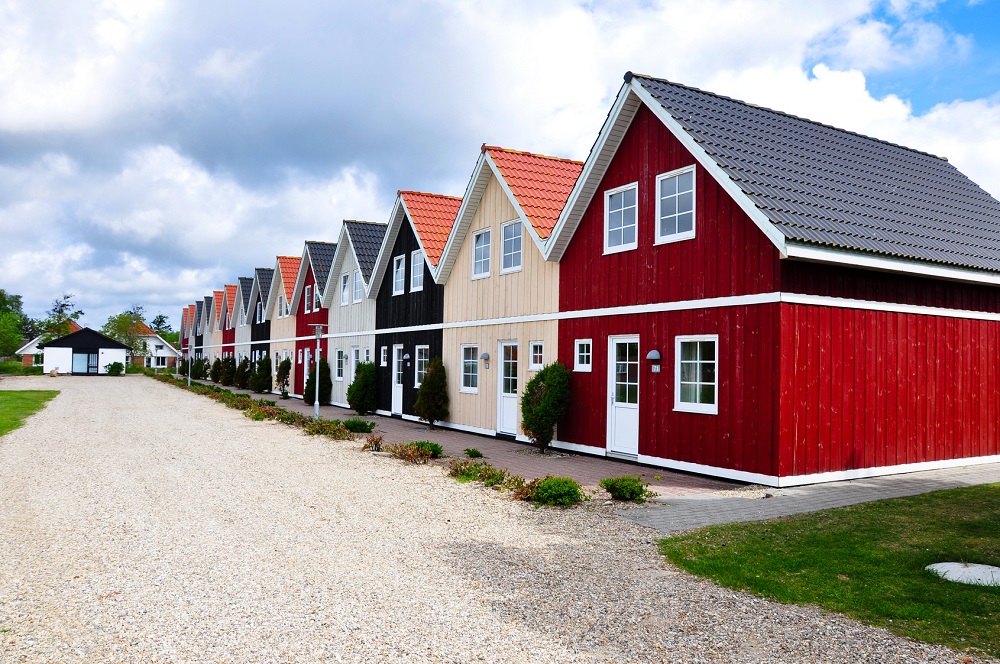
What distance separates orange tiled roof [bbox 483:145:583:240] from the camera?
635 inches

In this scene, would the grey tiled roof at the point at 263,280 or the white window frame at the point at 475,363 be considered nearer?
the white window frame at the point at 475,363

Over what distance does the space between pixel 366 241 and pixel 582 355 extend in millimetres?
14425

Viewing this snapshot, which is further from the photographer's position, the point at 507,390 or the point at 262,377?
the point at 262,377

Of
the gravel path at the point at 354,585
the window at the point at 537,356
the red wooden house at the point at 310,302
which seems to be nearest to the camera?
the gravel path at the point at 354,585

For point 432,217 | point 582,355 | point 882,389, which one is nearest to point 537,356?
point 582,355

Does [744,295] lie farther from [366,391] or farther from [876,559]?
[366,391]

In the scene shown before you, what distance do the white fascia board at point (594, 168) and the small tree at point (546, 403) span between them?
2.35 metres

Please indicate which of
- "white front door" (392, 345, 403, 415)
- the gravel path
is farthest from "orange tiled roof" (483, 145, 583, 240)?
"white front door" (392, 345, 403, 415)

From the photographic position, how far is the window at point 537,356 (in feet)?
51.6

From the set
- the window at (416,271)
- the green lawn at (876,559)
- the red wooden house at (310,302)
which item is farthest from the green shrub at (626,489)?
the red wooden house at (310,302)

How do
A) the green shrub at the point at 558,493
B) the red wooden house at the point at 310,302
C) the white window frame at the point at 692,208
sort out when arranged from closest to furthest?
the green shrub at the point at 558,493 < the white window frame at the point at 692,208 < the red wooden house at the point at 310,302

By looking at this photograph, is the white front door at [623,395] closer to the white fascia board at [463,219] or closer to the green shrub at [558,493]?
the green shrub at [558,493]

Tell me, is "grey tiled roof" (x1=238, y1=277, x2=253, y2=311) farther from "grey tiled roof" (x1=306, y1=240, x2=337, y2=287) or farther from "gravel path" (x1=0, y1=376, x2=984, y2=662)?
"gravel path" (x1=0, y1=376, x2=984, y2=662)

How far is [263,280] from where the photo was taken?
41.6 meters
